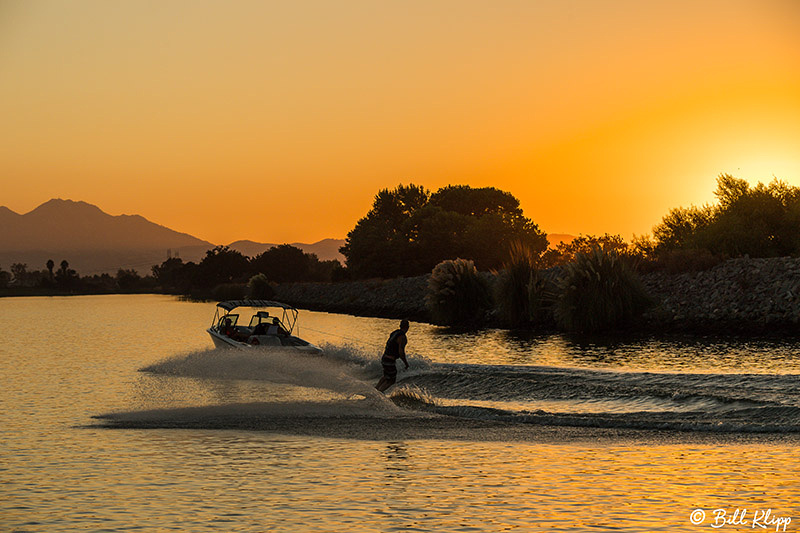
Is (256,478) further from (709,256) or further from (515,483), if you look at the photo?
(709,256)

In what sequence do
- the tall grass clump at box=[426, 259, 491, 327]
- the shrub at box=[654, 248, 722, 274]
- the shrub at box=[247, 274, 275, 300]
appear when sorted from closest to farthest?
the shrub at box=[654, 248, 722, 274], the tall grass clump at box=[426, 259, 491, 327], the shrub at box=[247, 274, 275, 300]

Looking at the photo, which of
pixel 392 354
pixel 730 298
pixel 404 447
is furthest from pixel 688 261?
pixel 404 447

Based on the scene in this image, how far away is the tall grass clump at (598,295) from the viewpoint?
48750 millimetres

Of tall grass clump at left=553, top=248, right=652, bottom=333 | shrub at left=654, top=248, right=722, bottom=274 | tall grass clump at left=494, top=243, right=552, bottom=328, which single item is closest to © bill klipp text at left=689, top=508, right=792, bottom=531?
tall grass clump at left=553, top=248, right=652, bottom=333

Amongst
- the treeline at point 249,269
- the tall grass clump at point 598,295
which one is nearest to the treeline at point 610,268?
the tall grass clump at point 598,295

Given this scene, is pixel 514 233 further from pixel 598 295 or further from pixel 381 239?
pixel 598 295

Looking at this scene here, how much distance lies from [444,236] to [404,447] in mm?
107767

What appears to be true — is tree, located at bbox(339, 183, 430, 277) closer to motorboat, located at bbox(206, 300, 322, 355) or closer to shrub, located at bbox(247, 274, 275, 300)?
shrub, located at bbox(247, 274, 275, 300)

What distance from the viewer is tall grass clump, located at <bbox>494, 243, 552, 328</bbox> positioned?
56.2m

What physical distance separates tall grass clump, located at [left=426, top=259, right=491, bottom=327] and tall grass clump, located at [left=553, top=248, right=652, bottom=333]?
11891 mm

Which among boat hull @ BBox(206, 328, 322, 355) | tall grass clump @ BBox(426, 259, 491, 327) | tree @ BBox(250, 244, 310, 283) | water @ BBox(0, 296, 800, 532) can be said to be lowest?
water @ BBox(0, 296, 800, 532)

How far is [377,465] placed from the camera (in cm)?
1573

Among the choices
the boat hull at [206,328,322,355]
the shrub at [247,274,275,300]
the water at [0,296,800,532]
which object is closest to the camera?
the water at [0,296,800,532]

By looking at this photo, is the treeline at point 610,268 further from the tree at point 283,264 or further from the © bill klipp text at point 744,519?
the tree at point 283,264
